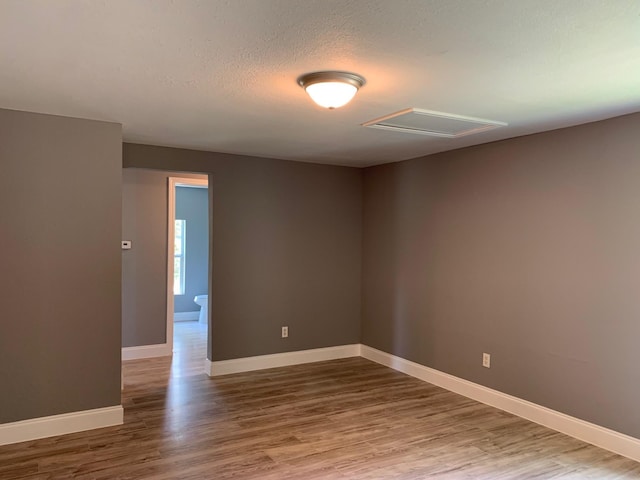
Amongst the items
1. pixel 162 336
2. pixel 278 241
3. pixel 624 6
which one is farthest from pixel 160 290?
pixel 624 6

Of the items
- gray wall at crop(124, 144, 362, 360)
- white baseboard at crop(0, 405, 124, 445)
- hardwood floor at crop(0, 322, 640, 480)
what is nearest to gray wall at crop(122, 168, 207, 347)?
gray wall at crop(124, 144, 362, 360)

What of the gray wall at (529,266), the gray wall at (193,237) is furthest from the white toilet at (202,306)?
the gray wall at (529,266)

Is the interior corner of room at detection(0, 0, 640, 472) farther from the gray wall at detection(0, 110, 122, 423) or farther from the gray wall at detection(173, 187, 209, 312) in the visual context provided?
the gray wall at detection(173, 187, 209, 312)

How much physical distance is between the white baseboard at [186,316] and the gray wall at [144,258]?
274 centimetres

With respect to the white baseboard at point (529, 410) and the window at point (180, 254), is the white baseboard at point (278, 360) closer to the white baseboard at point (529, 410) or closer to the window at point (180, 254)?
the white baseboard at point (529, 410)

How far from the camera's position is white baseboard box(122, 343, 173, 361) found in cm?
525

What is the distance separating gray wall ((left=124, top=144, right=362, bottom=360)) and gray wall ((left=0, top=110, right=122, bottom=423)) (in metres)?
0.90

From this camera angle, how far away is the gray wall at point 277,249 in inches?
186

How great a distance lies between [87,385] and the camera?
11.0ft

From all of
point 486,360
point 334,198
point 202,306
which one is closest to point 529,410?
point 486,360

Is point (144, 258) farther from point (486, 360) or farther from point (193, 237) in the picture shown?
point (486, 360)

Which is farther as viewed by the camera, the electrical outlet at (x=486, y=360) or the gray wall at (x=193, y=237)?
the gray wall at (x=193, y=237)

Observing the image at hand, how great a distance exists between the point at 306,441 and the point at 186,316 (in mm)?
5468

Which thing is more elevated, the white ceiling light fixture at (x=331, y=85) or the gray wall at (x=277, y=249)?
the white ceiling light fixture at (x=331, y=85)
